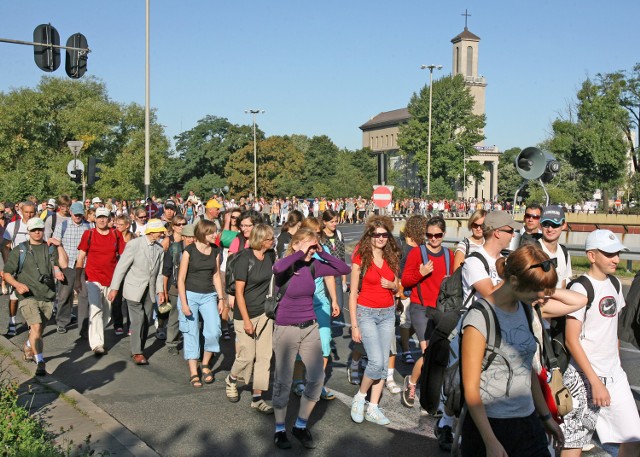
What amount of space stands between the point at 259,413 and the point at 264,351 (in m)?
0.57

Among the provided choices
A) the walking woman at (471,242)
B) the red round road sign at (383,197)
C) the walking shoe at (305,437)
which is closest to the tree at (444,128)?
the red round road sign at (383,197)

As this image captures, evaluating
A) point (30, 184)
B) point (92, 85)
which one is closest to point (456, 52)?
point (92, 85)

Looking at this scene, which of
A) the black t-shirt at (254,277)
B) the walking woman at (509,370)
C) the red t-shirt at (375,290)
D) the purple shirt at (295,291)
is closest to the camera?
the walking woman at (509,370)

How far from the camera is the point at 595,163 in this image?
56.2 meters

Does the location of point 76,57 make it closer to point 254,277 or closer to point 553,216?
point 254,277

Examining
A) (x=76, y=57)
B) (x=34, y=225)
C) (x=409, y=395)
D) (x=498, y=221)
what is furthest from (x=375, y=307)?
(x=76, y=57)

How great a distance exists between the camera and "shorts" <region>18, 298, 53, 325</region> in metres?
8.41

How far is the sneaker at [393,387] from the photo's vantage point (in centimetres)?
761

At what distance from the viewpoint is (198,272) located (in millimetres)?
8070

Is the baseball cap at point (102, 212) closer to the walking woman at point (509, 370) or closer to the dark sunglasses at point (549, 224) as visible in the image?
the dark sunglasses at point (549, 224)

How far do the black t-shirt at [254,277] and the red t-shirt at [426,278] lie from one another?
4.38 feet

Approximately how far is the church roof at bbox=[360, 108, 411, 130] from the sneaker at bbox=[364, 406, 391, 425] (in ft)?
487

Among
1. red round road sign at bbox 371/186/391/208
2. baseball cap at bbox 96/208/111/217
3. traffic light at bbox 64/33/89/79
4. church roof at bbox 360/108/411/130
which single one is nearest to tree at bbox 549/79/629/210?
red round road sign at bbox 371/186/391/208

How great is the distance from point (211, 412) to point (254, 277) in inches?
52.1
